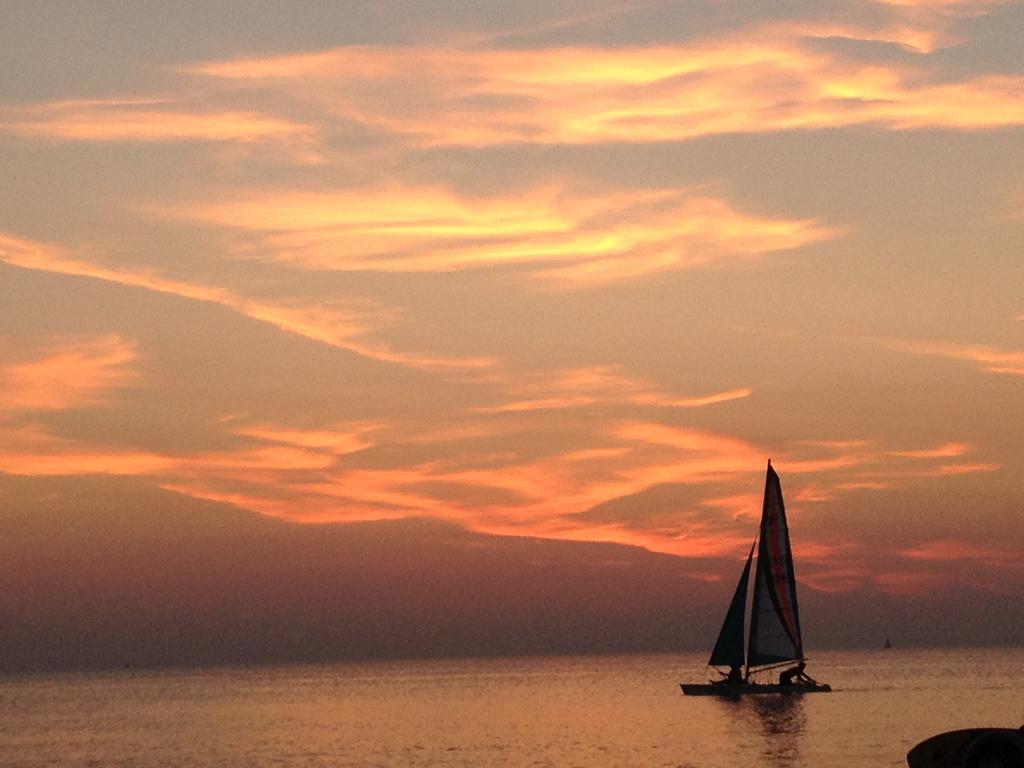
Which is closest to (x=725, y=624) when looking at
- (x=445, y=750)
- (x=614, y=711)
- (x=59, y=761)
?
(x=614, y=711)

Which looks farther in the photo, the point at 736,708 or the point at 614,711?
the point at 614,711

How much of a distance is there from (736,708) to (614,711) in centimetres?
1712

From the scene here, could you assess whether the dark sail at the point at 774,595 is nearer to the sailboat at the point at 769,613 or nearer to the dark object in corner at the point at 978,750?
the sailboat at the point at 769,613

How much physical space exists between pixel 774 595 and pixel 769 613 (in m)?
1.59

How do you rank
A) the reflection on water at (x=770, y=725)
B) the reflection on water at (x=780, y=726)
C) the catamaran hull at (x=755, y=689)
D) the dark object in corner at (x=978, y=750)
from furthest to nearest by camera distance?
the catamaran hull at (x=755, y=689)
the reflection on water at (x=770, y=725)
the reflection on water at (x=780, y=726)
the dark object in corner at (x=978, y=750)

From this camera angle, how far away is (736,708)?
146 metres

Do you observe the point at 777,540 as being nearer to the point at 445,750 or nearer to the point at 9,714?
the point at 445,750

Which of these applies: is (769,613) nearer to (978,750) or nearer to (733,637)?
(733,637)

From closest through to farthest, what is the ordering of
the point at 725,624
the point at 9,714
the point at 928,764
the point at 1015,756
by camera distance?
the point at 1015,756, the point at 928,764, the point at 725,624, the point at 9,714

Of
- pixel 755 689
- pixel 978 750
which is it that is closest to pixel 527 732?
pixel 755 689

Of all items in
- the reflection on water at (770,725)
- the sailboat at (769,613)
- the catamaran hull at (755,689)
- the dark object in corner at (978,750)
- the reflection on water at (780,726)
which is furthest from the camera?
the sailboat at (769,613)

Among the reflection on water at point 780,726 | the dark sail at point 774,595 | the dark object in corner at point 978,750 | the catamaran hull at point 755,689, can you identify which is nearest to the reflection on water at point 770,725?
the reflection on water at point 780,726

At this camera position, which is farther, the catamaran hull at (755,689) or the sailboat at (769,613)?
the sailboat at (769,613)

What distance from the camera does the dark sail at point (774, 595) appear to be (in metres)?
138
